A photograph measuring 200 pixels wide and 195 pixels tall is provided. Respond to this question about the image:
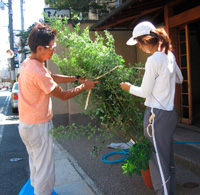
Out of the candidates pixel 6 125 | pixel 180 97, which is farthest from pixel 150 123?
pixel 6 125

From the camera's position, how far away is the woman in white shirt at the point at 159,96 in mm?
2230

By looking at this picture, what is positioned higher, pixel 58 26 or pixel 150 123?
pixel 58 26

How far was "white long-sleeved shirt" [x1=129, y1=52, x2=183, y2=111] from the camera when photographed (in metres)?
2.21

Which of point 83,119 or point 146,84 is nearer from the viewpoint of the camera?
point 146,84

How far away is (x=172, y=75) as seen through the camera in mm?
2322

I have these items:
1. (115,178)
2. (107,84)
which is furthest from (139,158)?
(115,178)

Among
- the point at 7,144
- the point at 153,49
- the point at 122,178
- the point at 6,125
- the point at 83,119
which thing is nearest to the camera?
the point at 153,49

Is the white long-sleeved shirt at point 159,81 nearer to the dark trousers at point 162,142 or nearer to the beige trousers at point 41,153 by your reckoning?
the dark trousers at point 162,142

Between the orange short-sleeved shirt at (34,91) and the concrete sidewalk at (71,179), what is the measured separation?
1.34m

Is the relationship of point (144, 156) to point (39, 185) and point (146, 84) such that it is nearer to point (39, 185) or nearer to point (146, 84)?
point (146, 84)

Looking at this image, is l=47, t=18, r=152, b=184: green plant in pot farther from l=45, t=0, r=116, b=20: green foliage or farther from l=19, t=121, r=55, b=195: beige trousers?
l=45, t=0, r=116, b=20: green foliage

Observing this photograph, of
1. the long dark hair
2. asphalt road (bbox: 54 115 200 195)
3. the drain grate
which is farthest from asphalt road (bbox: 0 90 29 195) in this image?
the long dark hair

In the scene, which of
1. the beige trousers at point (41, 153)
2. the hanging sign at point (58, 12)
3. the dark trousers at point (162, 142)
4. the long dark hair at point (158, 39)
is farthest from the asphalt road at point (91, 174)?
the hanging sign at point (58, 12)

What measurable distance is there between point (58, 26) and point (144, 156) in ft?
5.97
